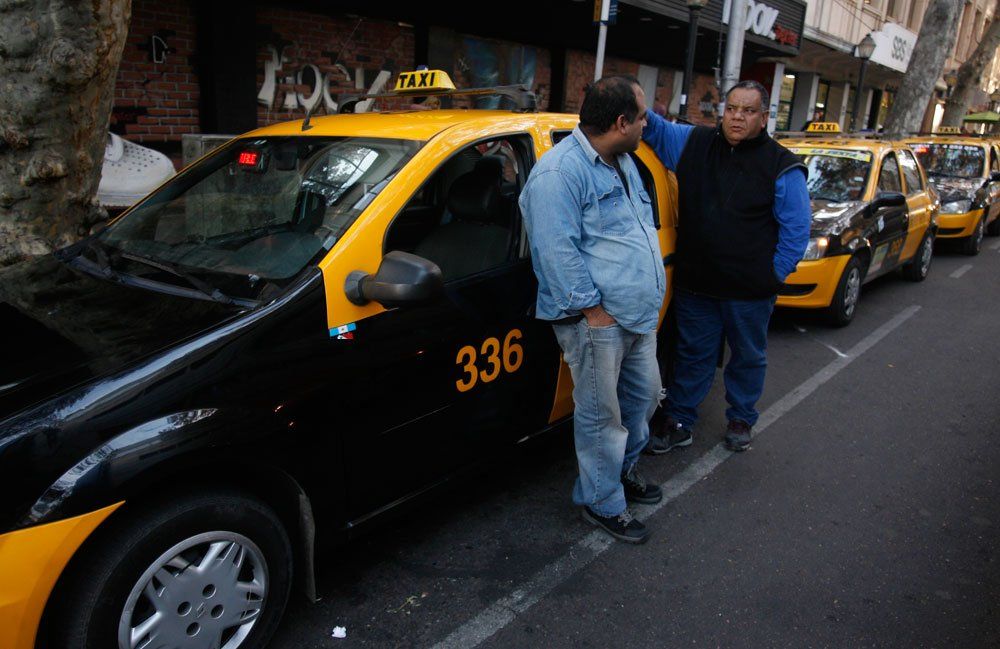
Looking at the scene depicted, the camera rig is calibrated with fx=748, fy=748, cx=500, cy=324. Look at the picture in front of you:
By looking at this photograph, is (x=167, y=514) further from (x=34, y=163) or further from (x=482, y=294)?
(x=34, y=163)

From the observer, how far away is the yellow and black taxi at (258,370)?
1.93m

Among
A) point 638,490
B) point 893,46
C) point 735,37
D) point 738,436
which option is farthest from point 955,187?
point 893,46

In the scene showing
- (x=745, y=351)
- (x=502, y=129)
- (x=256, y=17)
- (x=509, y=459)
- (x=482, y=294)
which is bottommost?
(x=509, y=459)

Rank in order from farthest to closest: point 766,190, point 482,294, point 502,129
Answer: point 766,190, point 502,129, point 482,294

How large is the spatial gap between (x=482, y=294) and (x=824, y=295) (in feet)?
14.8

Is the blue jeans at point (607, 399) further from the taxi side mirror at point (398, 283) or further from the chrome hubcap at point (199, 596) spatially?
the chrome hubcap at point (199, 596)

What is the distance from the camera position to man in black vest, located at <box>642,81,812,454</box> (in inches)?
143

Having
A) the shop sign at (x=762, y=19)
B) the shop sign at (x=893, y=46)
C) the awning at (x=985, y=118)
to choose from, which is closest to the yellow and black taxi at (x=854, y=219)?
the shop sign at (x=762, y=19)

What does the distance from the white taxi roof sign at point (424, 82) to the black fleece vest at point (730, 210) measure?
1.27 m

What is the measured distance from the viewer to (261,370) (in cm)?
225

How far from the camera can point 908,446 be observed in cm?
432

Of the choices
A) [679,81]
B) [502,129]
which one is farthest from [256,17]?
[679,81]

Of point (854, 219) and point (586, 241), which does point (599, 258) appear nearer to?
point (586, 241)

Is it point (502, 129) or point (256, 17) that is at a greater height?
point (256, 17)
